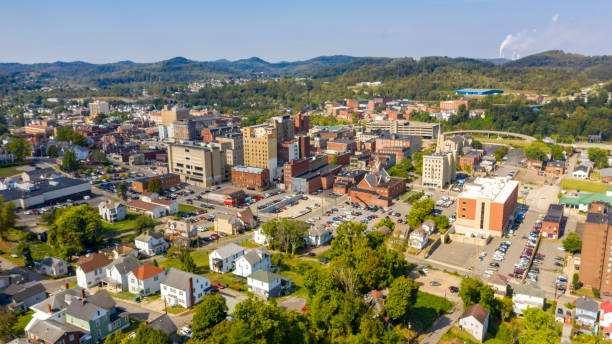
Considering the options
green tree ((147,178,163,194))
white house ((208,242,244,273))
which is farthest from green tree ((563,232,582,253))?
green tree ((147,178,163,194))

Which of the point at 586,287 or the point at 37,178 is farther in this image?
the point at 37,178

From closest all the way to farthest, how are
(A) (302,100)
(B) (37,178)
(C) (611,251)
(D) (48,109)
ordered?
(C) (611,251) < (B) (37,178) < (D) (48,109) < (A) (302,100)

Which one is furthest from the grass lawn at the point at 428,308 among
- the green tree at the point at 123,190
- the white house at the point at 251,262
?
the green tree at the point at 123,190

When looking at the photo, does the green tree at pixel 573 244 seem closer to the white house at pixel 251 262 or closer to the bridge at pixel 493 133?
the white house at pixel 251 262

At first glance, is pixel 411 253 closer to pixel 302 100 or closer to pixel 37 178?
pixel 37 178

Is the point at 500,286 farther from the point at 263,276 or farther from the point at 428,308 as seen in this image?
the point at 263,276

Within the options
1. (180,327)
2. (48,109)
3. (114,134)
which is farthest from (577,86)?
(48,109)
